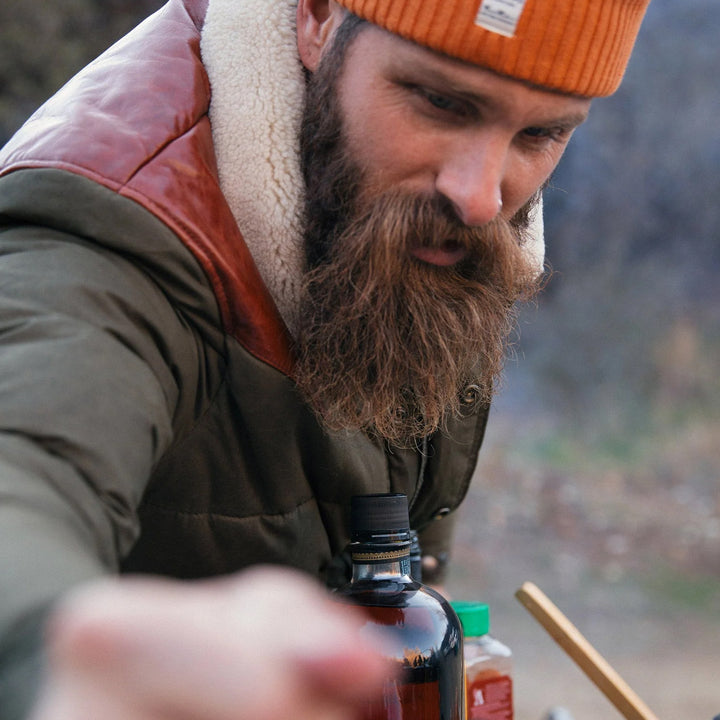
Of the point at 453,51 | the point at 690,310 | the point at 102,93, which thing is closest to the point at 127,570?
the point at 102,93

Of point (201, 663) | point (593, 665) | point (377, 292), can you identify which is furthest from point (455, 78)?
point (201, 663)

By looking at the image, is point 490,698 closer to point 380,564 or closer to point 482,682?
point 482,682

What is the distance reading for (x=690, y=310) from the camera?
7043 millimetres

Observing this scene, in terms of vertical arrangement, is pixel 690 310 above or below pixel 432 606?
below

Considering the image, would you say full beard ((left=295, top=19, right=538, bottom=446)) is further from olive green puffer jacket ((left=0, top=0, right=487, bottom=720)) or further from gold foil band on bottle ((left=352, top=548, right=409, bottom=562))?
gold foil band on bottle ((left=352, top=548, right=409, bottom=562))

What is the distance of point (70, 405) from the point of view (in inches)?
31.8

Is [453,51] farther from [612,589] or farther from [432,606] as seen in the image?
[612,589]

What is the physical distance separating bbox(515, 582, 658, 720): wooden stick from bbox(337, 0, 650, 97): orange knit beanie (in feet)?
2.21

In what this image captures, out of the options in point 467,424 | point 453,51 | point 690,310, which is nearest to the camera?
point 453,51

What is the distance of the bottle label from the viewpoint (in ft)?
4.17

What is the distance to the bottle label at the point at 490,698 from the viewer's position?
127 cm

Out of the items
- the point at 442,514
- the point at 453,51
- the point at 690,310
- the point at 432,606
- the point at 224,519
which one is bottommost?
the point at 690,310

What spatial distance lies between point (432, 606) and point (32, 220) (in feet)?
1.90

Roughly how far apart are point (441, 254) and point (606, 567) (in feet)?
15.2
